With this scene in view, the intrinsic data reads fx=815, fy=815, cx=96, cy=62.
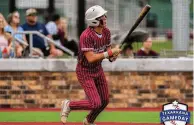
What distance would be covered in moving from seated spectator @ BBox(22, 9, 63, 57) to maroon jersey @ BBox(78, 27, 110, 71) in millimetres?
4908

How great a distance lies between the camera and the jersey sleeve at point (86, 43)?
34.3 ft

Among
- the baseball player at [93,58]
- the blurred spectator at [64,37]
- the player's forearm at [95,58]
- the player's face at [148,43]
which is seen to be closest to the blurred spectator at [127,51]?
the player's face at [148,43]

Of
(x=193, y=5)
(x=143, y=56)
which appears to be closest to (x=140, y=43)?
(x=143, y=56)

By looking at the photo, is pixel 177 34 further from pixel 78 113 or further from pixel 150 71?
pixel 78 113

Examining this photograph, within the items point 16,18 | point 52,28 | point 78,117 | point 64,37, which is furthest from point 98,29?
point 52,28

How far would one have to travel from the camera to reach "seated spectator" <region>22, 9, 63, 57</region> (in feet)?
51.3

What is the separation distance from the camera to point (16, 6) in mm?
16547

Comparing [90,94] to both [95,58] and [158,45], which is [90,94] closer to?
[95,58]

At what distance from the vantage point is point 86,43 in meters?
10.5

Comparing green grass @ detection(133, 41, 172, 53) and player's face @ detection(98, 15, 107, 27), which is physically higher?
player's face @ detection(98, 15, 107, 27)

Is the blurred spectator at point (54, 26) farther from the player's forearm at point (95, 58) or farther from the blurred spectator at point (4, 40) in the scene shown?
the player's forearm at point (95, 58)

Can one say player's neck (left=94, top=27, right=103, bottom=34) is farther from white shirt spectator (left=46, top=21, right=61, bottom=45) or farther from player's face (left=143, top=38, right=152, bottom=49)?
white shirt spectator (left=46, top=21, right=61, bottom=45)

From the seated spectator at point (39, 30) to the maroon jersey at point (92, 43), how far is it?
4.91 meters

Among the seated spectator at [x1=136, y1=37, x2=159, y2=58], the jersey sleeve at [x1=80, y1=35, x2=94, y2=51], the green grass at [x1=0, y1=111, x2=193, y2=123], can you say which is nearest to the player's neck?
the jersey sleeve at [x1=80, y1=35, x2=94, y2=51]
